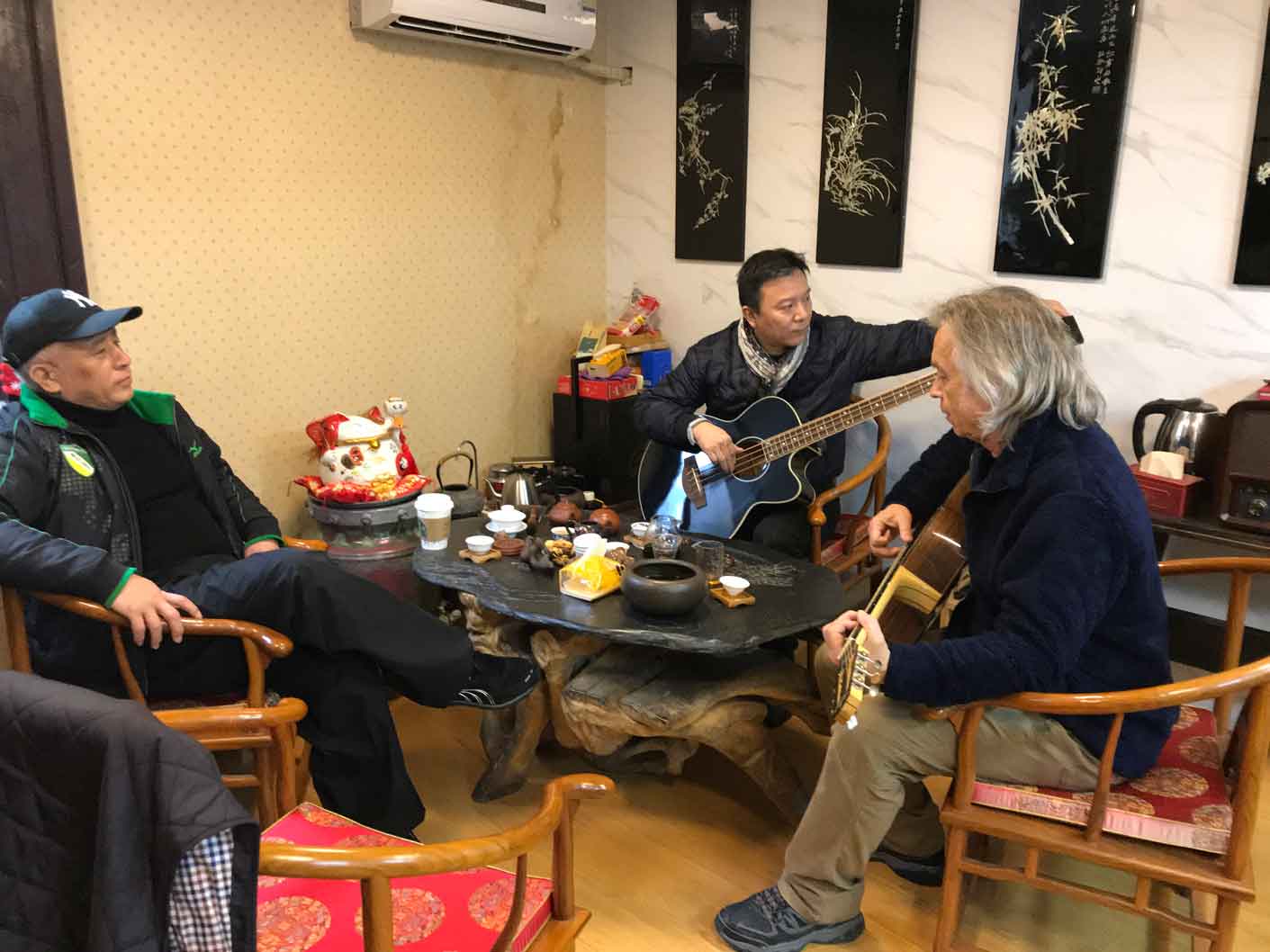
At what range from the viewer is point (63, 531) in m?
2.03

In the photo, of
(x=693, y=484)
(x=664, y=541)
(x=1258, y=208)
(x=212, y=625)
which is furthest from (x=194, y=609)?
(x=1258, y=208)

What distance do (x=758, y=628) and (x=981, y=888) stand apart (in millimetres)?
761

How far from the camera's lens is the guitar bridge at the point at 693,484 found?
2.87m

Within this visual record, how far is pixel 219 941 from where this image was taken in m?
1.01

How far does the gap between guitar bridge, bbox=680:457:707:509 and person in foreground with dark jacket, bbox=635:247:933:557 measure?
0.19 feet

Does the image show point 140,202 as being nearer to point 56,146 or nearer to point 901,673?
point 56,146

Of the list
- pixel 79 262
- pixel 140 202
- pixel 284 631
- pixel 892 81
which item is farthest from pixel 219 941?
pixel 892 81

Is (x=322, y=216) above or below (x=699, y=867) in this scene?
above

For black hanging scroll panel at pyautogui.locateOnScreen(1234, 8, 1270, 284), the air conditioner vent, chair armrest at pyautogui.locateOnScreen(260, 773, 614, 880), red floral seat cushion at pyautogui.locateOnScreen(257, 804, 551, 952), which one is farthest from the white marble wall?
chair armrest at pyautogui.locateOnScreen(260, 773, 614, 880)

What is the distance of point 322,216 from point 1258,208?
8.66 feet

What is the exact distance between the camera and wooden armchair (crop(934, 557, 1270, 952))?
1454 mm

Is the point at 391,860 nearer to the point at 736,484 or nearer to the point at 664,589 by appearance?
the point at 664,589

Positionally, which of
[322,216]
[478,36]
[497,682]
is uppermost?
[478,36]

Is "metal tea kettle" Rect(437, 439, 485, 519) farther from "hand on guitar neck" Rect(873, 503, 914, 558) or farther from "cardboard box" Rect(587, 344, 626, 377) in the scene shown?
"hand on guitar neck" Rect(873, 503, 914, 558)
